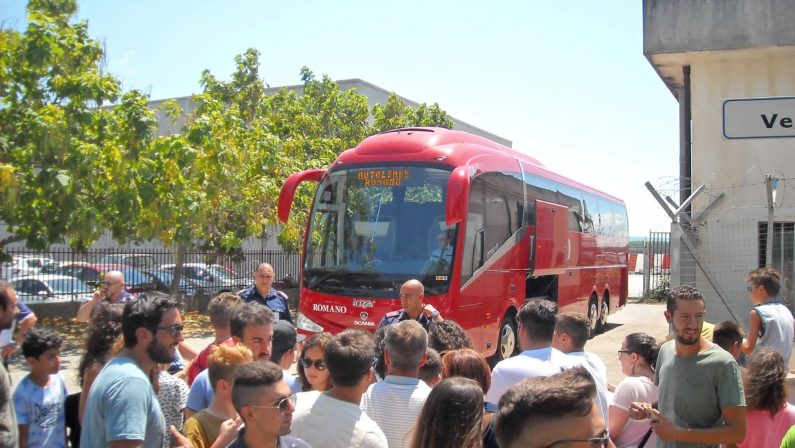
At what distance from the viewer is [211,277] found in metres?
23.9

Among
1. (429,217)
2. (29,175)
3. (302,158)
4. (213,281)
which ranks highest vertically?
(302,158)

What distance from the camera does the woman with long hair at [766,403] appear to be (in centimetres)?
429

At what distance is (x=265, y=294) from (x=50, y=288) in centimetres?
1165

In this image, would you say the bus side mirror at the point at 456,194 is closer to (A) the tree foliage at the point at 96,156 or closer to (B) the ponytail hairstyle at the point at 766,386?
(B) the ponytail hairstyle at the point at 766,386

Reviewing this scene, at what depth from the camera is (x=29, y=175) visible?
13.9m

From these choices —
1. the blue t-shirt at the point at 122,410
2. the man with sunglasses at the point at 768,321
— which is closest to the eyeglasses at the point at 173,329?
the blue t-shirt at the point at 122,410

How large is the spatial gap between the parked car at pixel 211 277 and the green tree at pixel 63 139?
7.44 metres

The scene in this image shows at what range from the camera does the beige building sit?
11.1 m

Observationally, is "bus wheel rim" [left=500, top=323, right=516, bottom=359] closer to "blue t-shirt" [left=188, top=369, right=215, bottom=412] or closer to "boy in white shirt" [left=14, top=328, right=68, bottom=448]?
"blue t-shirt" [left=188, top=369, right=215, bottom=412]

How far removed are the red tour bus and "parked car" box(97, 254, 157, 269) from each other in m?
10.7

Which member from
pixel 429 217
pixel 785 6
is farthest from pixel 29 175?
pixel 785 6

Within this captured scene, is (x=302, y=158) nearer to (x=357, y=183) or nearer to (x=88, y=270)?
(x=88, y=270)

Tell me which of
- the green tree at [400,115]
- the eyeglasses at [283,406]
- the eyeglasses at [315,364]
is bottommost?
the eyeglasses at [315,364]

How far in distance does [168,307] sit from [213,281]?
20.9 metres
